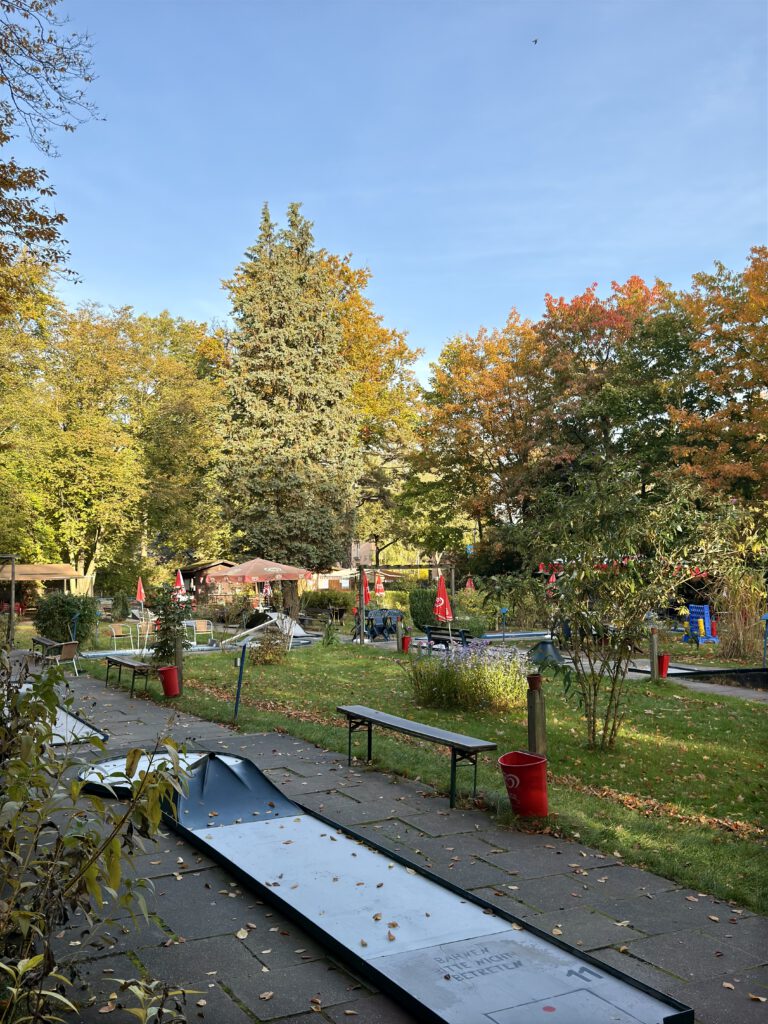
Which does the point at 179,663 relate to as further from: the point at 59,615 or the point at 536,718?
the point at 536,718

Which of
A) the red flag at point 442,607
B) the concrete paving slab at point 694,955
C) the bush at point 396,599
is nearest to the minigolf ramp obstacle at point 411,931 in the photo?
the concrete paving slab at point 694,955

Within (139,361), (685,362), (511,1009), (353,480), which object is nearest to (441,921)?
(511,1009)

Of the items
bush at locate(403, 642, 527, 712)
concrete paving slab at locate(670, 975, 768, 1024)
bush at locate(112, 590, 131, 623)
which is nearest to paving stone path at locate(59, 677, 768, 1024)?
concrete paving slab at locate(670, 975, 768, 1024)

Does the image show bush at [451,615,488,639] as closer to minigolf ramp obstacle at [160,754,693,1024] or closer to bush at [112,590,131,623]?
minigolf ramp obstacle at [160,754,693,1024]

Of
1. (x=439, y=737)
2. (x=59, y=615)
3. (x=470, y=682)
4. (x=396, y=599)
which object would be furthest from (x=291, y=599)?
(x=439, y=737)

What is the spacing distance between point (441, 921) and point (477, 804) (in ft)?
7.85

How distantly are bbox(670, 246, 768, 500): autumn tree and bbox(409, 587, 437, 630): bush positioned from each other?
7859 millimetres

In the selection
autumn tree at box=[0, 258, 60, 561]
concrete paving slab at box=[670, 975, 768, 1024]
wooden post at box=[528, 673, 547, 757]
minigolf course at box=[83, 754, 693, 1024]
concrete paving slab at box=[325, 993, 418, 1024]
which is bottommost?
concrete paving slab at box=[325, 993, 418, 1024]

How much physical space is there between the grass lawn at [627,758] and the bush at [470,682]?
0.84ft

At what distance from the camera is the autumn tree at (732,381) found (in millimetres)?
22094

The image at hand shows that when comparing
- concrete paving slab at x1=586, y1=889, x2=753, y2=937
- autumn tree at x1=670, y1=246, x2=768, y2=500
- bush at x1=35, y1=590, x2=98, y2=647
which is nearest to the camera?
concrete paving slab at x1=586, y1=889, x2=753, y2=937

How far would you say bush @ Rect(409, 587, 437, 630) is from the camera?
76.2ft

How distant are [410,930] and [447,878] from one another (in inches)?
34.2

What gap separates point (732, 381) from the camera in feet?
76.3
